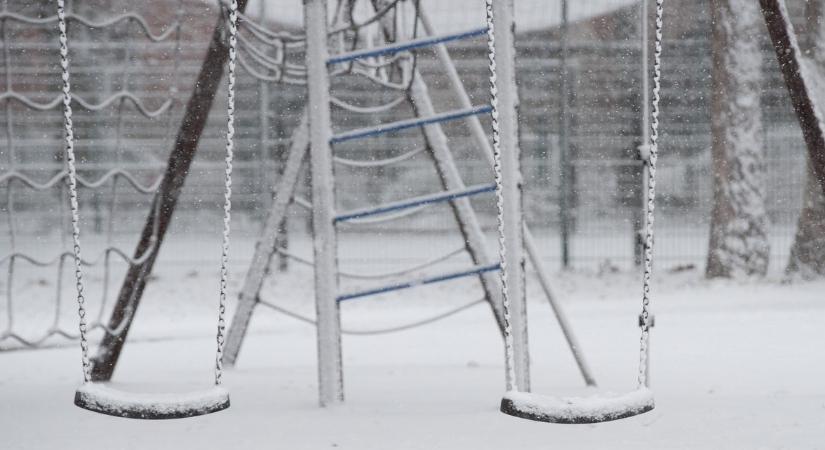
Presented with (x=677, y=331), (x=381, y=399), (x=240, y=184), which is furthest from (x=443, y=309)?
(x=381, y=399)

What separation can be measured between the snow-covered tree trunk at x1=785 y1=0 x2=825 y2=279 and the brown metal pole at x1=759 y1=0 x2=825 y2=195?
3.38 metres

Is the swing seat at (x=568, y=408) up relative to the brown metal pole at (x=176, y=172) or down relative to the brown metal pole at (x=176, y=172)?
down

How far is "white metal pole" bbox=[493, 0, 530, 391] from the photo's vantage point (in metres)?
2.25

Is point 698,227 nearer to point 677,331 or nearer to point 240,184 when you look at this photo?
point 677,331

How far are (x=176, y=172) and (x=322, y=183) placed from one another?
→ 2.21 ft

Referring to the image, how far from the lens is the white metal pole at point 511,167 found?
2.25 m

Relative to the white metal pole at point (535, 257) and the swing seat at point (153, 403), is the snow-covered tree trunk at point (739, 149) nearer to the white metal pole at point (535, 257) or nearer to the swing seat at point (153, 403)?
the white metal pole at point (535, 257)

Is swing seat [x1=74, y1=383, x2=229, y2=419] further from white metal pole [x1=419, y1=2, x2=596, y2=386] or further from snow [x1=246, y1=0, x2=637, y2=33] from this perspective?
snow [x1=246, y1=0, x2=637, y2=33]

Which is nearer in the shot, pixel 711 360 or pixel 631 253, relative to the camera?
pixel 711 360

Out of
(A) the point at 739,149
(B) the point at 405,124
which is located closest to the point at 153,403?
(B) the point at 405,124

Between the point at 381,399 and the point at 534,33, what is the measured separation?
4.92m

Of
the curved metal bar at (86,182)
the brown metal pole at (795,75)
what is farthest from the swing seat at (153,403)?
the brown metal pole at (795,75)

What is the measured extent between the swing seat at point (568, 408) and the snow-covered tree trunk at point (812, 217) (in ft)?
14.7

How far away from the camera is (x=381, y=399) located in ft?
8.81
